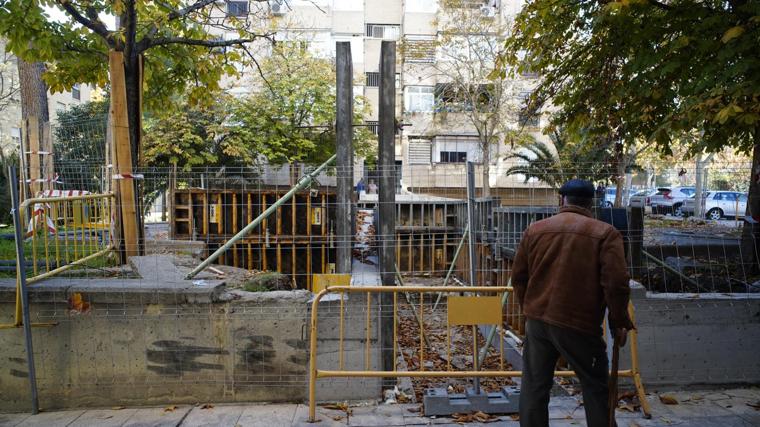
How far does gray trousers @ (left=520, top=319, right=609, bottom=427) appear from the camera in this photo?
11.5 ft

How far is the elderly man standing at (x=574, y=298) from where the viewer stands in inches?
134

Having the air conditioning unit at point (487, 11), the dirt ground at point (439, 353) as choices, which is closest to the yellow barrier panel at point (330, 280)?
the dirt ground at point (439, 353)

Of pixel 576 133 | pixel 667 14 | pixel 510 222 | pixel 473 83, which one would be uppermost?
pixel 473 83

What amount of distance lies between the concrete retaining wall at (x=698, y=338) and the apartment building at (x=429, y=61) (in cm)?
A: 2076

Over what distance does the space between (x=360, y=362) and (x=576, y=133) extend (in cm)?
498

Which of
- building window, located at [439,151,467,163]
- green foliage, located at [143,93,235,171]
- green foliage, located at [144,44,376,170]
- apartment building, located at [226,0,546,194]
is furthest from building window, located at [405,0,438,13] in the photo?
green foliage, located at [143,93,235,171]

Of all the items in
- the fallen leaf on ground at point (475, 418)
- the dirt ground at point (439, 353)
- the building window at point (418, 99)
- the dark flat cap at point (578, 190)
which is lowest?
the dirt ground at point (439, 353)

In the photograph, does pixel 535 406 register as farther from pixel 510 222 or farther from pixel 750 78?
pixel 510 222

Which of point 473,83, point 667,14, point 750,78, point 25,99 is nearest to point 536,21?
point 667,14

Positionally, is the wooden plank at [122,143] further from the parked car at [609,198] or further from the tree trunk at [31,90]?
the tree trunk at [31,90]

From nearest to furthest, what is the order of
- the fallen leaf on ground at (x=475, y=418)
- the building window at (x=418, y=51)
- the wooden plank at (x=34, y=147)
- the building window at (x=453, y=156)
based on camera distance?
1. the fallen leaf on ground at (x=475, y=418)
2. the wooden plank at (x=34, y=147)
3. the building window at (x=418, y=51)
4. the building window at (x=453, y=156)

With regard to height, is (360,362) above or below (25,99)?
below

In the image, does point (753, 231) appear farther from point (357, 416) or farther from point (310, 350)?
point (310, 350)

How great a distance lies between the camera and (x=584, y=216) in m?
3.59
